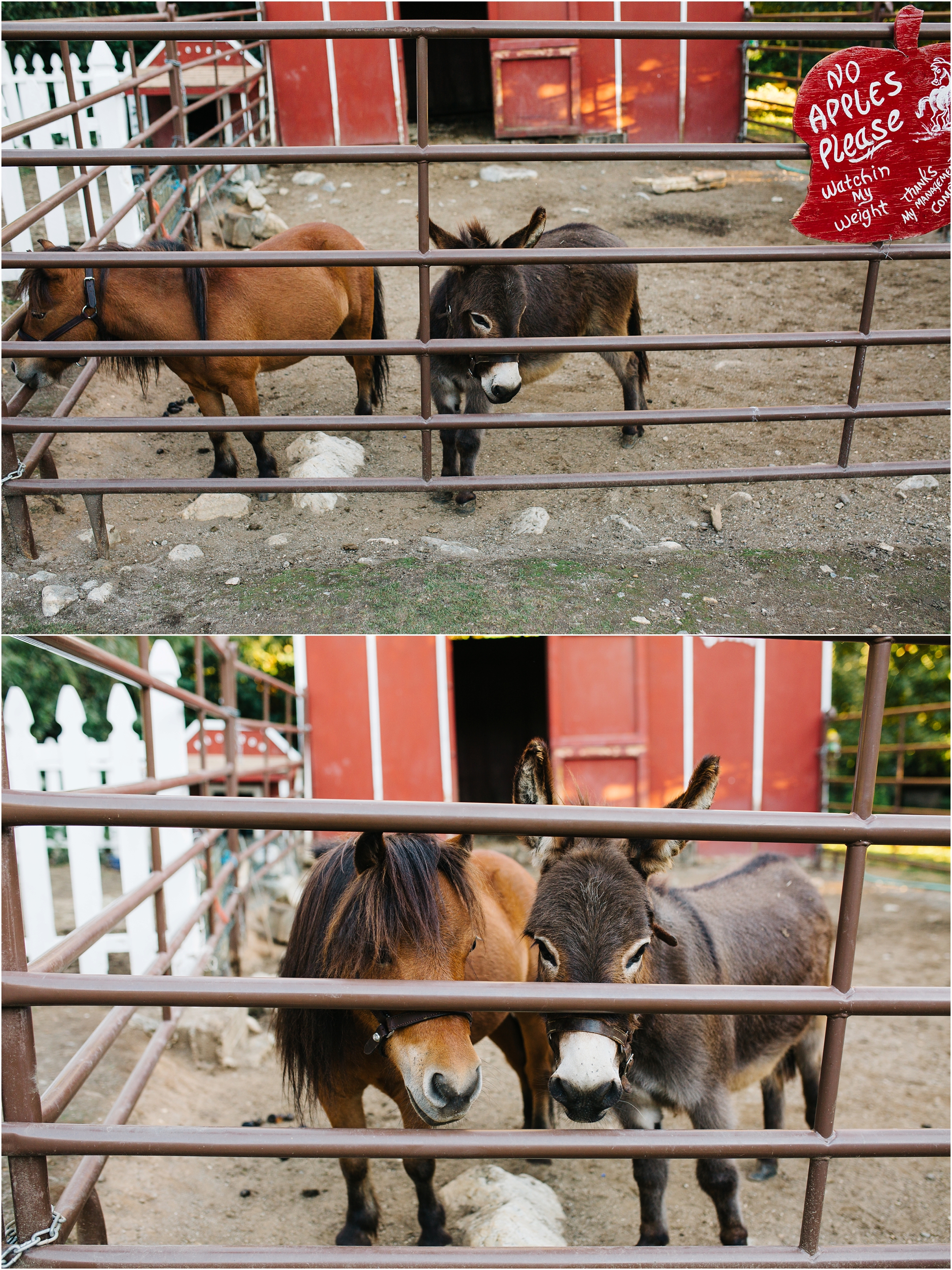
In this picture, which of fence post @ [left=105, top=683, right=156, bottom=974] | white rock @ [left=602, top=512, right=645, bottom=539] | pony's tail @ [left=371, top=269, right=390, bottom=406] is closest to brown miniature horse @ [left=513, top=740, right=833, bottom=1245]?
white rock @ [left=602, top=512, right=645, bottom=539]

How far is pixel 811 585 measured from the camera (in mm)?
3537

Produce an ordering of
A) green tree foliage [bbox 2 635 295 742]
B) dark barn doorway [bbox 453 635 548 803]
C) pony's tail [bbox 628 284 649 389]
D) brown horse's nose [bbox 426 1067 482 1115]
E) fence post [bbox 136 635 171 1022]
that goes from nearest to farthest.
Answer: brown horse's nose [bbox 426 1067 482 1115] → fence post [bbox 136 635 171 1022] → pony's tail [bbox 628 284 649 389] → green tree foliage [bbox 2 635 295 742] → dark barn doorway [bbox 453 635 548 803]

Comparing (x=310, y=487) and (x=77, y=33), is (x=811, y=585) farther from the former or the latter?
(x=77, y=33)

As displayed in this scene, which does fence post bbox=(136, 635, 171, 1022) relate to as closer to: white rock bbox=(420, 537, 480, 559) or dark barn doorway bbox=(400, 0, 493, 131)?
Result: white rock bbox=(420, 537, 480, 559)

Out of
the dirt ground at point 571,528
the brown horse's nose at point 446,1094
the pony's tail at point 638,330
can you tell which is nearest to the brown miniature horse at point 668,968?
the brown horse's nose at point 446,1094

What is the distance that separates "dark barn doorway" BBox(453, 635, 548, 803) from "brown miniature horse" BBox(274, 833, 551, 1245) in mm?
8769

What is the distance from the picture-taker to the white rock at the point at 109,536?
3.70 m

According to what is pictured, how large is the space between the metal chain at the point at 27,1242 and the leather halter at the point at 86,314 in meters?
3.01

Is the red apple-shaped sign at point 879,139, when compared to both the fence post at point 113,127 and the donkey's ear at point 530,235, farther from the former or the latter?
the fence post at point 113,127

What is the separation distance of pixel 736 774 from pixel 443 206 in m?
5.70

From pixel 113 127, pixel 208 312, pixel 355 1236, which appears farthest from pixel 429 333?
pixel 113 127

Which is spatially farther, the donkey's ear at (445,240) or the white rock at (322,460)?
the white rock at (322,460)

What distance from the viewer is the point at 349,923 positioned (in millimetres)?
2008

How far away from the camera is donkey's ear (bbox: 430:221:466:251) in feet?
10.8
